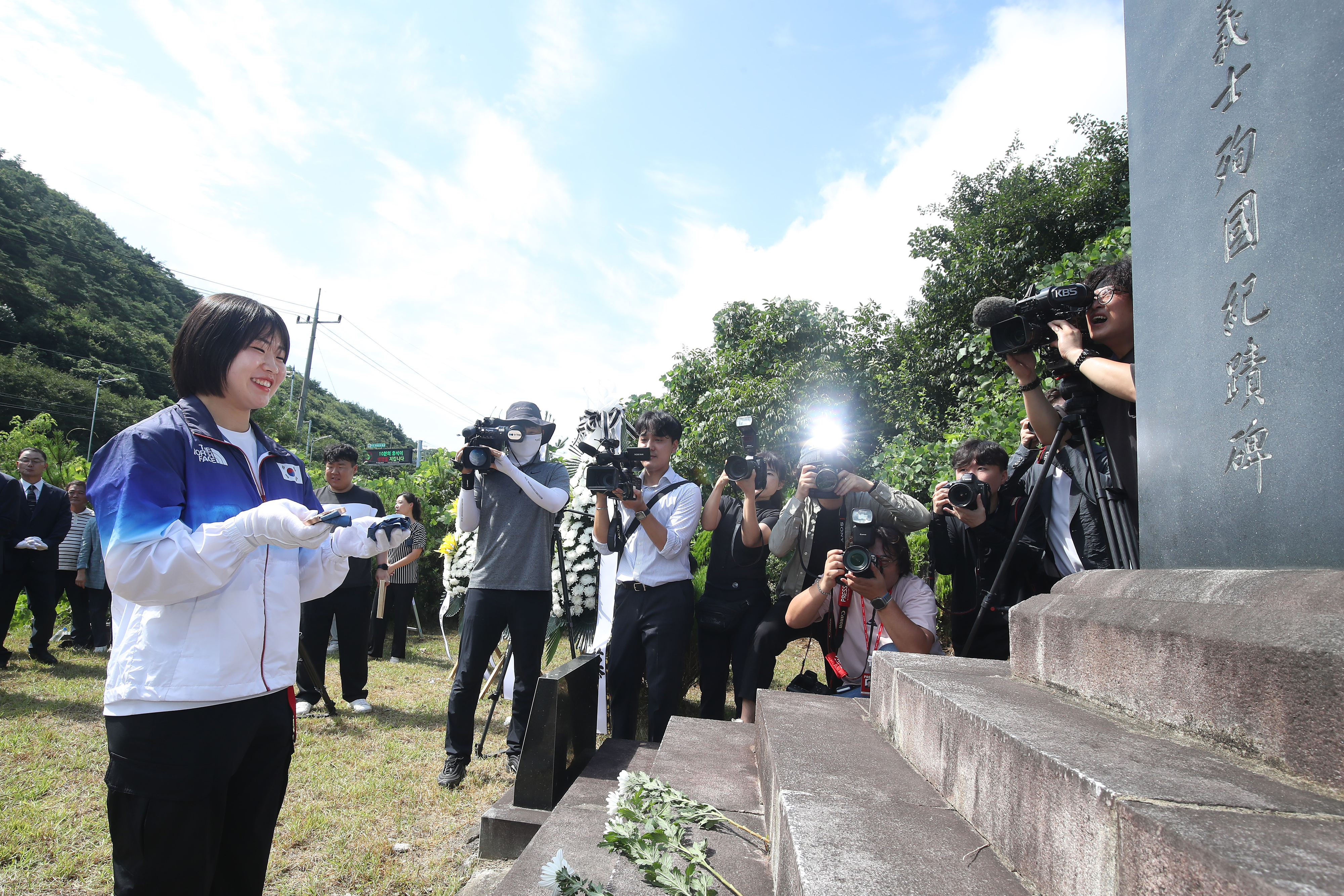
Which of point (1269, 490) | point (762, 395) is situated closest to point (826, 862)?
Result: point (1269, 490)

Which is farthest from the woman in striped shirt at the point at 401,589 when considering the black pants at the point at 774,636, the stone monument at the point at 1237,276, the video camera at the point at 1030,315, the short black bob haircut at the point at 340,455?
the stone monument at the point at 1237,276

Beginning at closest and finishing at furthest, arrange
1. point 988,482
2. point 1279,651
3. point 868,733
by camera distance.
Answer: point 1279,651 → point 868,733 → point 988,482

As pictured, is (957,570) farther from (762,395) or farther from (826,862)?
(762,395)

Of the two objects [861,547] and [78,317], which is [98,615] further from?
[78,317]

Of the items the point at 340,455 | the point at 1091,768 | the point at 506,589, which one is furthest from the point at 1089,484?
the point at 340,455

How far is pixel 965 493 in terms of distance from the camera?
315cm

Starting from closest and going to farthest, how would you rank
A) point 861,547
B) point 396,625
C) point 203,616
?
1. point 203,616
2. point 861,547
3. point 396,625

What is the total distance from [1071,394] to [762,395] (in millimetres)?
16132

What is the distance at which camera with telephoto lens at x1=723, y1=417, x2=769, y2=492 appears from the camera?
3748mm

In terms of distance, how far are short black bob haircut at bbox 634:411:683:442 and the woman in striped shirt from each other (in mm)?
4297

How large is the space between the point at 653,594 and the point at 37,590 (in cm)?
657

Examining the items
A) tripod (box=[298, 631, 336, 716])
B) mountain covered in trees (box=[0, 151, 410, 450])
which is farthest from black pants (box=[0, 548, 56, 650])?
mountain covered in trees (box=[0, 151, 410, 450])

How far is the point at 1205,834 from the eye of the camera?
94cm

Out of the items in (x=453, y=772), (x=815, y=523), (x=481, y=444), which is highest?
(x=481, y=444)
